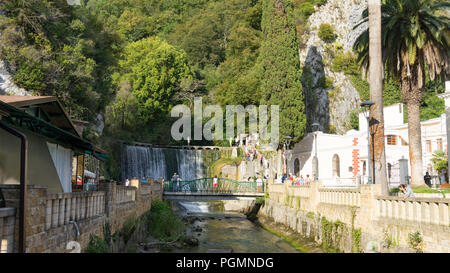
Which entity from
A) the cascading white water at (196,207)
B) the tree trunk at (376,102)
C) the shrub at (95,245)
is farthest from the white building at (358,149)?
the shrub at (95,245)

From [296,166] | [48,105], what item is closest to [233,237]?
[48,105]

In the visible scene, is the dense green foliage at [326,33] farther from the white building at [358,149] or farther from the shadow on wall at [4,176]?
the shadow on wall at [4,176]

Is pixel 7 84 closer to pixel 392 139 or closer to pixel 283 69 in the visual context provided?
pixel 283 69

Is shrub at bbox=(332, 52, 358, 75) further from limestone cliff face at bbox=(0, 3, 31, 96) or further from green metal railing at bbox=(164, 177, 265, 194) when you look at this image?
limestone cliff face at bbox=(0, 3, 31, 96)

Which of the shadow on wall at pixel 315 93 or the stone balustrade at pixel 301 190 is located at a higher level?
the shadow on wall at pixel 315 93

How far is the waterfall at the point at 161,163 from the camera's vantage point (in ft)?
144

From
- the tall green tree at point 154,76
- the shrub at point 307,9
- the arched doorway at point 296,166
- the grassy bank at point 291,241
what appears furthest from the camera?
A: the shrub at point 307,9

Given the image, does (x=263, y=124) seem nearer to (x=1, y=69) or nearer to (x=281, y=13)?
(x=281, y=13)

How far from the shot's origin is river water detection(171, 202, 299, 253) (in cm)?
2327

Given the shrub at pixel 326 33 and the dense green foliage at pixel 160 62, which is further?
the shrub at pixel 326 33

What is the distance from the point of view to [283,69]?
47.6 metres

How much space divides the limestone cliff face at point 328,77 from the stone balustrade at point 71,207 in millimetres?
48280

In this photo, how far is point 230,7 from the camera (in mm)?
79625
